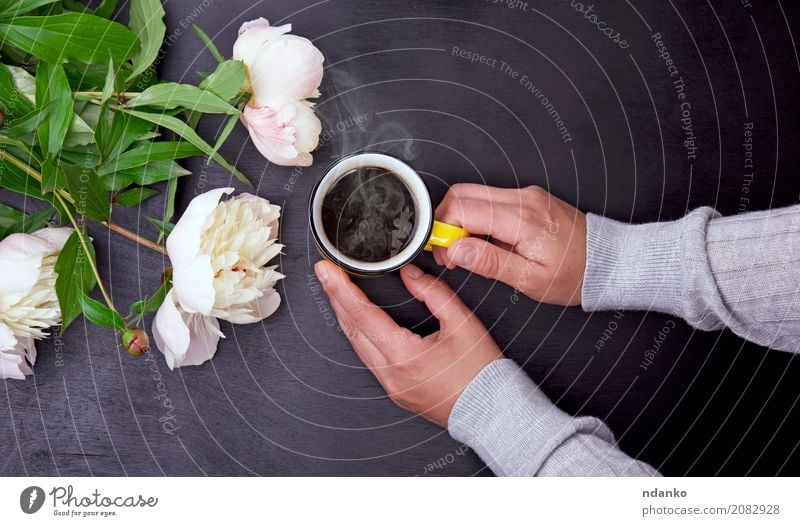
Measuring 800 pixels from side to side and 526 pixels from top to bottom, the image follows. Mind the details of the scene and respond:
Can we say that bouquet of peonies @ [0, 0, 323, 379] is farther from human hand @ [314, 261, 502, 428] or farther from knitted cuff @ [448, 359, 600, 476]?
knitted cuff @ [448, 359, 600, 476]

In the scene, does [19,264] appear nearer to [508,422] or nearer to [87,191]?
[87,191]

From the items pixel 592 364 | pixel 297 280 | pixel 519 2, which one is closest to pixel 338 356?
pixel 297 280

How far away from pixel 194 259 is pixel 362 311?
13 cm

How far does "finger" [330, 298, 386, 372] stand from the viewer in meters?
0.42

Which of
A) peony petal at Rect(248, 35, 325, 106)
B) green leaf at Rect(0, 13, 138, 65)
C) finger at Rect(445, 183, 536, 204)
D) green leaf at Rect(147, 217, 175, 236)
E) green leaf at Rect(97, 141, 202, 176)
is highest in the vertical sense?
peony petal at Rect(248, 35, 325, 106)

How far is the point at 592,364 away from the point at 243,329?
10.4 inches

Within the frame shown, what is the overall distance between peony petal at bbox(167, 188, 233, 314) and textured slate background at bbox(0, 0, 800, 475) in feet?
0.30

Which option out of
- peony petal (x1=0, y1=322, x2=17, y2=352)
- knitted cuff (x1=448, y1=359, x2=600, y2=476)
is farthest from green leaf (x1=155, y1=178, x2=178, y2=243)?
knitted cuff (x1=448, y1=359, x2=600, y2=476)

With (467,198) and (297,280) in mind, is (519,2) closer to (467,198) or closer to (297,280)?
(467,198)

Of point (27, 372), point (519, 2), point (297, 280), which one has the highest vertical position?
point (519, 2)

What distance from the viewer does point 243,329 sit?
42 centimetres

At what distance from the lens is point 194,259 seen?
32 cm

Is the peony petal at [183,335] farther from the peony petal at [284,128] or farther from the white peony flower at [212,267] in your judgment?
the peony petal at [284,128]

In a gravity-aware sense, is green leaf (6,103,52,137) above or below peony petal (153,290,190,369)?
above
